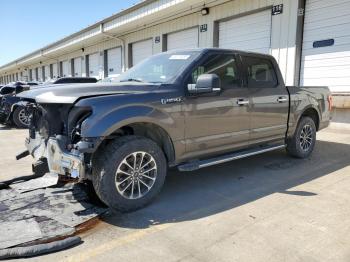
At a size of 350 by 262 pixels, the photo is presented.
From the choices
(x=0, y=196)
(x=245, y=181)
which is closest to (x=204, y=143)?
(x=245, y=181)

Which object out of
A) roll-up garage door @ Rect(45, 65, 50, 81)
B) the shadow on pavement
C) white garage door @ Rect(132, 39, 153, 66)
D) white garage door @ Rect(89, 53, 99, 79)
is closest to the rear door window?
the shadow on pavement

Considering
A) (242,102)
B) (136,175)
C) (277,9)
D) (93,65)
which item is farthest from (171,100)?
(93,65)

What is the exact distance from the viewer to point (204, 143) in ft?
14.4

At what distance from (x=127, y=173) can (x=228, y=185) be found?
1669mm

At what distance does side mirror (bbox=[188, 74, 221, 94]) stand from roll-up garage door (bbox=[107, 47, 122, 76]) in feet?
54.3

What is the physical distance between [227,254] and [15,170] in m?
4.19

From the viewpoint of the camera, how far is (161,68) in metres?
4.60

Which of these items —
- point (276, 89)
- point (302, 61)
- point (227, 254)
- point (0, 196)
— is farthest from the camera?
point (302, 61)

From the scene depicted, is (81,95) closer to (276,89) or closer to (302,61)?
(276,89)

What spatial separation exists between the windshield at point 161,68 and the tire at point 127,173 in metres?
0.98

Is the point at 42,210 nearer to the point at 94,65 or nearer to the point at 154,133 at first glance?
the point at 154,133

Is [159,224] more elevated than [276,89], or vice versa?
[276,89]

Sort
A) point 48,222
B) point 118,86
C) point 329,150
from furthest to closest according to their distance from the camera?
point 329,150, point 118,86, point 48,222

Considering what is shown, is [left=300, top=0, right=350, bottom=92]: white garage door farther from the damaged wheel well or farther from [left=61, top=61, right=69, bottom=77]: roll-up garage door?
[left=61, top=61, right=69, bottom=77]: roll-up garage door
